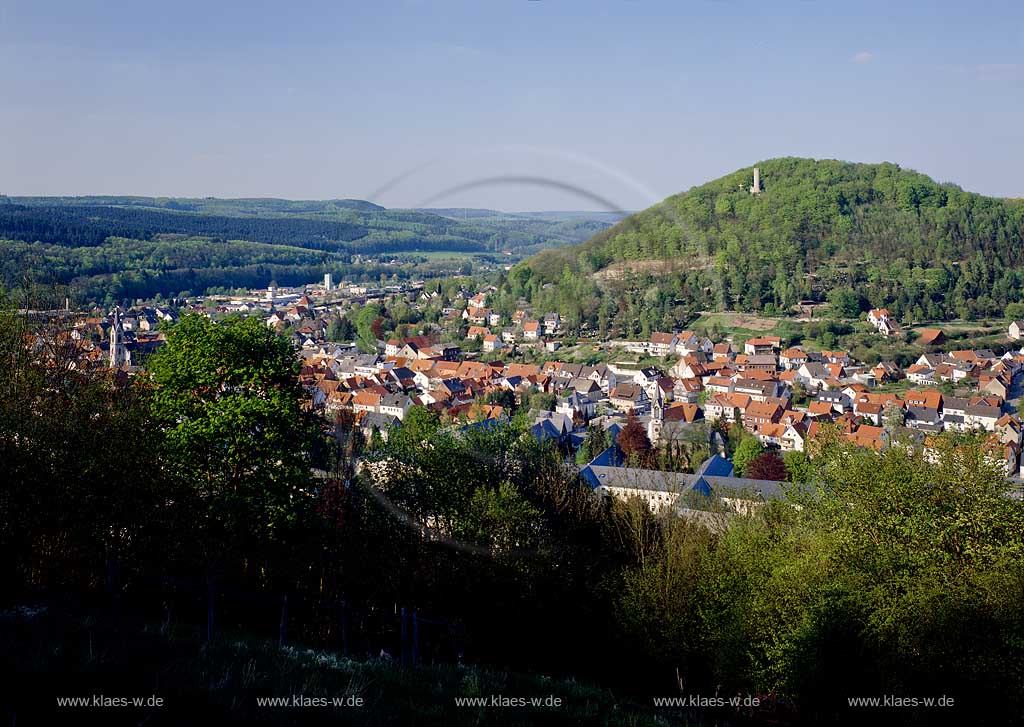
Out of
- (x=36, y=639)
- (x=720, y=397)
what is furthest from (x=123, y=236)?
(x=36, y=639)

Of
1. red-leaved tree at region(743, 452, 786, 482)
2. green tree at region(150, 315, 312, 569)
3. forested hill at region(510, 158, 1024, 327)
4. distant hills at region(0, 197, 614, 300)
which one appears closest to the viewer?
green tree at region(150, 315, 312, 569)

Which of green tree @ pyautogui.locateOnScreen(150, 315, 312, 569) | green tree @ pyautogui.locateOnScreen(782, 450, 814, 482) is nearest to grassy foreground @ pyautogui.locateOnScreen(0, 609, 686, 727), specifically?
green tree @ pyautogui.locateOnScreen(150, 315, 312, 569)

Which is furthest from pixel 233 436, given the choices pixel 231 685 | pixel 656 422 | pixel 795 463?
pixel 656 422

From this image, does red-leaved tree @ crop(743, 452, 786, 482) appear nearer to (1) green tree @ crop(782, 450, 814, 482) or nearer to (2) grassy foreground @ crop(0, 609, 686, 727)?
(1) green tree @ crop(782, 450, 814, 482)

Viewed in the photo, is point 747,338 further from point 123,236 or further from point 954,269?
point 123,236

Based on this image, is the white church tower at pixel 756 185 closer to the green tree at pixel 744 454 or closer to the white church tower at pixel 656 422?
the white church tower at pixel 656 422
